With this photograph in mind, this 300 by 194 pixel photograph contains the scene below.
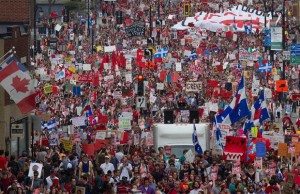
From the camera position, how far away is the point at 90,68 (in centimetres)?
6806

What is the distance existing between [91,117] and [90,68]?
20865mm

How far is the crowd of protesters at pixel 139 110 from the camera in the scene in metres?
29.6

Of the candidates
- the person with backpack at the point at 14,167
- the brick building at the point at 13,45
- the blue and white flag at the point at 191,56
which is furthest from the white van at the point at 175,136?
the blue and white flag at the point at 191,56

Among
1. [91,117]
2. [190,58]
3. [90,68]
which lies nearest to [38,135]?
[91,117]

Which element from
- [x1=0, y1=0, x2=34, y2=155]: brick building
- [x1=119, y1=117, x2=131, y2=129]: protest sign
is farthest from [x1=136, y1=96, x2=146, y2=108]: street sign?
[x1=119, y1=117, x2=131, y2=129]: protest sign

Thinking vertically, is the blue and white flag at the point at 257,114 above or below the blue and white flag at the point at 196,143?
above

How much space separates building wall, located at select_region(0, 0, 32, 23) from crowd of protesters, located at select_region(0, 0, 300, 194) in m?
3.59

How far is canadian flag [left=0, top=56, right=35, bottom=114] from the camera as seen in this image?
32.6 meters

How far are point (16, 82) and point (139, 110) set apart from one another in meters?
21.0

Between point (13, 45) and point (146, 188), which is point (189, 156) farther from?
point (13, 45)

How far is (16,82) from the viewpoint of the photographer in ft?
107

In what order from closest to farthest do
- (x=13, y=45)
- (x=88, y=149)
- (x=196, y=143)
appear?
1. (x=196, y=143)
2. (x=88, y=149)
3. (x=13, y=45)

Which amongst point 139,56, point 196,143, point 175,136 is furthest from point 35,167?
point 139,56

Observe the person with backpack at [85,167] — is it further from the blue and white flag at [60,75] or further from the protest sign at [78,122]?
the blue and white flag at [60,75]
